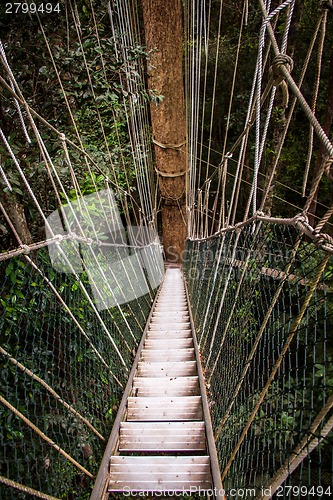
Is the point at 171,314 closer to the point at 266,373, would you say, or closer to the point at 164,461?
the point at 266,373

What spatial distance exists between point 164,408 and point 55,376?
0.47m

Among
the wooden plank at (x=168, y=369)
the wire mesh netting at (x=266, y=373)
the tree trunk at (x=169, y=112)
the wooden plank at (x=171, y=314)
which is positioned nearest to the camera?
the wire mesh netting at (x=266, y=373)

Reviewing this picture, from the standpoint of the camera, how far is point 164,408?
1.46 m

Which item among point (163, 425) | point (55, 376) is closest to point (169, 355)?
point (163, 425)

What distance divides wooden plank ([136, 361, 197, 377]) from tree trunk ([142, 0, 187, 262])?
238 cm

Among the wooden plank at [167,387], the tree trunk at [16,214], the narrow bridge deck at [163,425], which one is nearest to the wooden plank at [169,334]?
the narrow bridge deck at [163,425]

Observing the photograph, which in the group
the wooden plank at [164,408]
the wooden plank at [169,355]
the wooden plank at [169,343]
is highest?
the wooden plank at [169,343]

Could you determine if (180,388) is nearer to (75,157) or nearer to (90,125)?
(75,157)

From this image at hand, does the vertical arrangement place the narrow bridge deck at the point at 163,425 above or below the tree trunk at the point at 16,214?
below

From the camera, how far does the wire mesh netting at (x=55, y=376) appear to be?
1.12 meters

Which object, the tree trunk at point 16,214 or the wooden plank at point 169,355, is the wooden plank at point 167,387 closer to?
the wooden plank at point 169,355

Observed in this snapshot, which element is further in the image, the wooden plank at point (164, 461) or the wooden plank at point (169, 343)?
the wooden plank at point (169, 343)

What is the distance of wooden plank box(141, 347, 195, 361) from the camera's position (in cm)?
189

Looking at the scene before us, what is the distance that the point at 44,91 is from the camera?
58.7 inches
